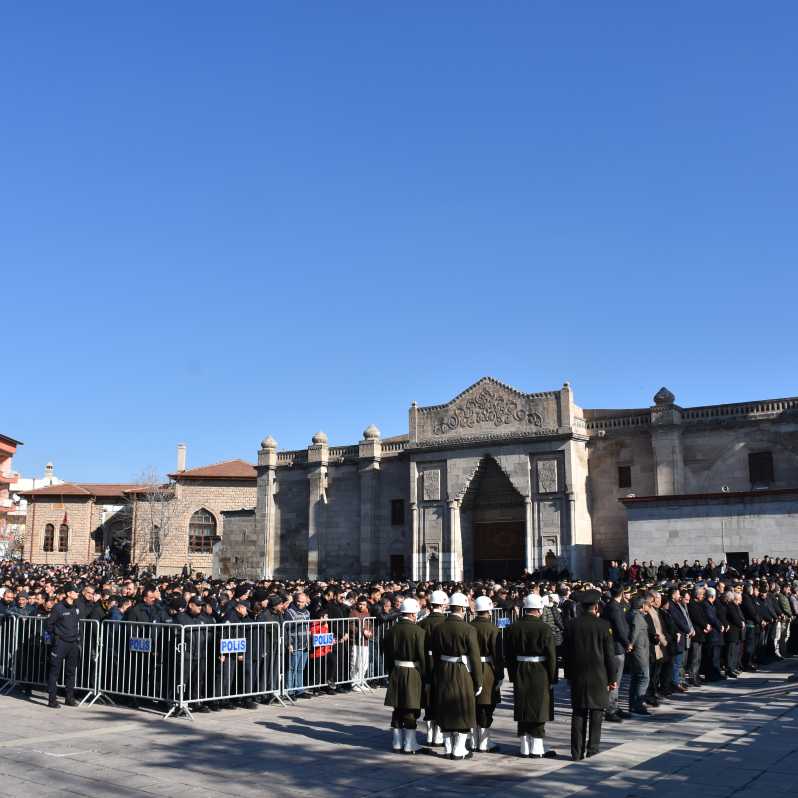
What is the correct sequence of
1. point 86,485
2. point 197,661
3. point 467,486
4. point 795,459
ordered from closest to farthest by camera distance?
1. point 197,661
2. point 795,459
3. point 467,486
4. point 86,485

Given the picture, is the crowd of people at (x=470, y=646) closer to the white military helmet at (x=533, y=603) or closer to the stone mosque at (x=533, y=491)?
the white military helmet at (x=533, y=603)

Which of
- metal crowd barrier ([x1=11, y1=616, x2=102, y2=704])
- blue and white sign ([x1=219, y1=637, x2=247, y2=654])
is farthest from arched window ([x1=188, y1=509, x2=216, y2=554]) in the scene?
blue and white sign ([x1=219, y1=637, x2=247, y2=654])

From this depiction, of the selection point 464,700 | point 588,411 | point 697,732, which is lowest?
point 697,732

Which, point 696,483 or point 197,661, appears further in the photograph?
point 696,483

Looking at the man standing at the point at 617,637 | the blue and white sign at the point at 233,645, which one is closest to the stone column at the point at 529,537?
the man standing at the point at 617,637

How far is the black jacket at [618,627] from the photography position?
1234 cm

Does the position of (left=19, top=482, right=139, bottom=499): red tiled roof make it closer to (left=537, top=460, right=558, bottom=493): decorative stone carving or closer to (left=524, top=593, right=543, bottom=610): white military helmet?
(left=537, top=460, right=558, bottom=493): decorative stone carving

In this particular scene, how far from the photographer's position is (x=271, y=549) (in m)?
48.1

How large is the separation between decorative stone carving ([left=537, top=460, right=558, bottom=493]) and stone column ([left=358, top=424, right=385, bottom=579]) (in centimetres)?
972

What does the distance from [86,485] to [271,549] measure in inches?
1167

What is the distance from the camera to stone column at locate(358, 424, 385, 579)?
43781 mm

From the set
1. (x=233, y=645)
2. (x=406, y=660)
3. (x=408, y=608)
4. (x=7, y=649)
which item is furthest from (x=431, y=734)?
(x=7, y=649)

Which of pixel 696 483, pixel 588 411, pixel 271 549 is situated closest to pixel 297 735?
pixel 696 483

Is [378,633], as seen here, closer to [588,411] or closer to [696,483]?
[696,483]
